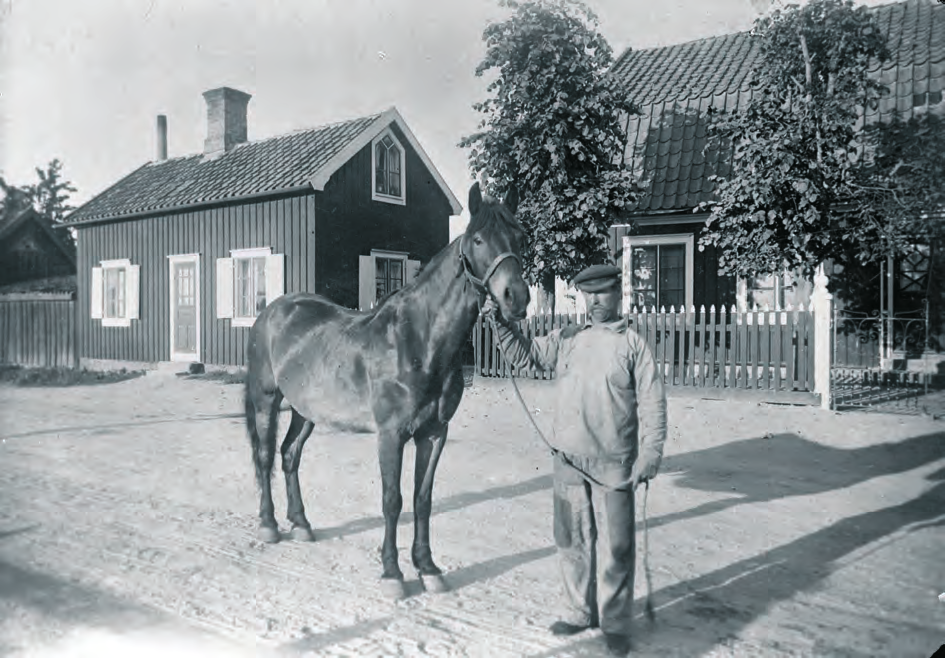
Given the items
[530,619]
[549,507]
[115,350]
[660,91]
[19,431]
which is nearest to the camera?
[530,619]


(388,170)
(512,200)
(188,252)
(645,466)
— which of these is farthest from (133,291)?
(645,466)

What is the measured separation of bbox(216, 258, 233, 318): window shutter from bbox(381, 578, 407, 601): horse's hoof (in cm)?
1108

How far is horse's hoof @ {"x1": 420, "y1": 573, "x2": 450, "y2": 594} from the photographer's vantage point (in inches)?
128

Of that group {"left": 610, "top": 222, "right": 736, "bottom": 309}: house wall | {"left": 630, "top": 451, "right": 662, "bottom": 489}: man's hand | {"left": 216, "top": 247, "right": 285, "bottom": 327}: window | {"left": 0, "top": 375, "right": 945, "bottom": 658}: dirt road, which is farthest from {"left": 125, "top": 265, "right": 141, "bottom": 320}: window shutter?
{"left": 630, "top": 451, "right": 662, "bottom": 489}: man's hand

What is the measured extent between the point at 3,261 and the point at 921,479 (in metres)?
6.72

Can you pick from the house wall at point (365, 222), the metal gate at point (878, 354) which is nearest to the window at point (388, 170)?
the house wall at point (365, 222)

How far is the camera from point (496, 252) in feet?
9.34

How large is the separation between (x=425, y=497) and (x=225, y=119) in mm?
13851

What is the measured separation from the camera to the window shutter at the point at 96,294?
1504 cm

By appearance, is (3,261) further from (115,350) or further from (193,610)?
(115,350)

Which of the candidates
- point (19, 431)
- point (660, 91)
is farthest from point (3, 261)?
point (660, 91)

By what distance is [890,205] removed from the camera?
26.9 feet

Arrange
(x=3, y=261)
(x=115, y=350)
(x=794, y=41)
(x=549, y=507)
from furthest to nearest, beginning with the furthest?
(x=115, y=350)
(x=794, y=41)
(x=549, y=507)
(x=3, y=261)

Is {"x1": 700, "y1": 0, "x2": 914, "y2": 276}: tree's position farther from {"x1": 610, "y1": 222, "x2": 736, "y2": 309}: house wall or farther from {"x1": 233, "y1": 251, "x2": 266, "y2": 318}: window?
{"x1": 233, "y1": 251, "x2": 266, "y2": 318}: window
